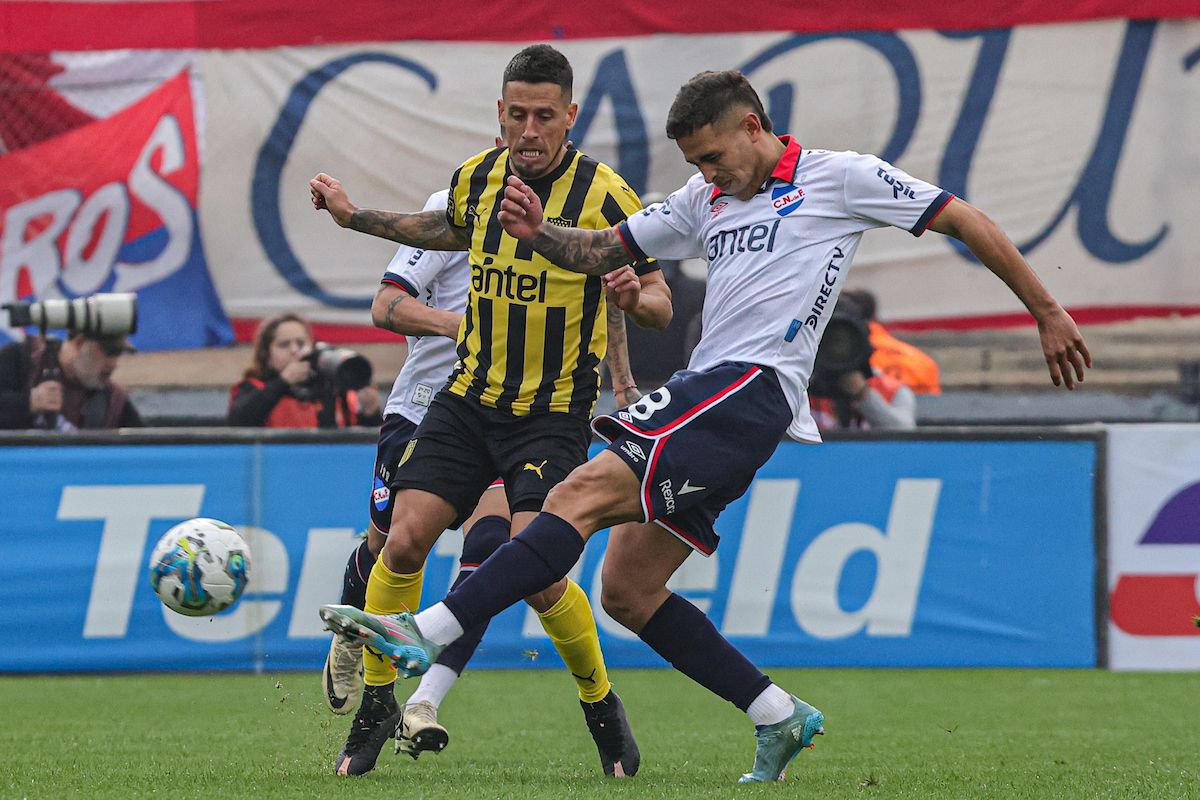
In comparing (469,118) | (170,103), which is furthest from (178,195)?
(469,118)

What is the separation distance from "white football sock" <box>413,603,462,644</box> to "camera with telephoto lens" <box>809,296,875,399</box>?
5104 mm

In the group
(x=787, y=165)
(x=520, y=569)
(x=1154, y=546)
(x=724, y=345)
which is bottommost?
(x=1154, y=546)

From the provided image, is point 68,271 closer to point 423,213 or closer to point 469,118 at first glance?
point 469,118

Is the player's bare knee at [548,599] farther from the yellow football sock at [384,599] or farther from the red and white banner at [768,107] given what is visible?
the red and white banner at [768,107]

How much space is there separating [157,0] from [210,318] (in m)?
2.39

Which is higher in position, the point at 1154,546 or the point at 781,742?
the point at 781,742

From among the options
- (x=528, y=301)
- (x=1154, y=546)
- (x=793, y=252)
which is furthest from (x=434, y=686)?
(x=1154, y=546)

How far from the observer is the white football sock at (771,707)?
5457 millimetres

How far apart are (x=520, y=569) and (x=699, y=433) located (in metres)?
0.68

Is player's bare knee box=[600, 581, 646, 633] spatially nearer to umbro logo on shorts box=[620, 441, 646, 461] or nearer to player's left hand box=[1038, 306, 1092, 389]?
umbro logo on shorts box=[620, 441, 646, 461]

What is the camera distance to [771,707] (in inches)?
215

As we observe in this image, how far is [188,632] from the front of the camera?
979cm

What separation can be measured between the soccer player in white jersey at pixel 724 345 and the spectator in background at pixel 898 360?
547 centimetres

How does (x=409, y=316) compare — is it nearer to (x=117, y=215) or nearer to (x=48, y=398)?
(x=48, y=398)
